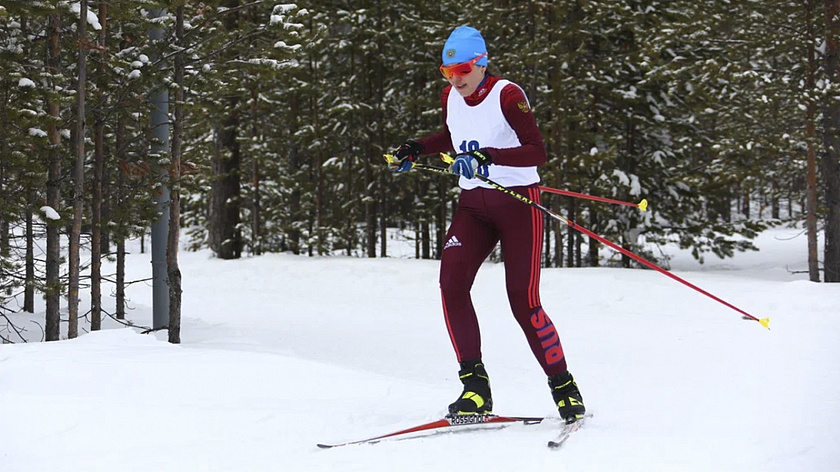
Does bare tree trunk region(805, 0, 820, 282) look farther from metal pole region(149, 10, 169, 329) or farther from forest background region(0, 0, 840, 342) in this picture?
metal pole region(149, 10, 169, 329)

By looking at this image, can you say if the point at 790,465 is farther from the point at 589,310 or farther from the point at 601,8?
the point at 601,8

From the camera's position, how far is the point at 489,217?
4.29 meters

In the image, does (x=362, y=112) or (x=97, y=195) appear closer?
(x=97, y=195)

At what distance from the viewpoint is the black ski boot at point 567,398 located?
4.06 m

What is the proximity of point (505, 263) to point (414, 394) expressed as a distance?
56.6 inches

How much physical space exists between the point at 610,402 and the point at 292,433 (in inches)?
90.6

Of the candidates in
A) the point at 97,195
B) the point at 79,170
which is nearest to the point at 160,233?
the point at 97,195

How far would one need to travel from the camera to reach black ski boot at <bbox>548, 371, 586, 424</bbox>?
13.3ft

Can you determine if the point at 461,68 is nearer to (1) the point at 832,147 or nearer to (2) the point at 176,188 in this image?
(2) the point at 176,188

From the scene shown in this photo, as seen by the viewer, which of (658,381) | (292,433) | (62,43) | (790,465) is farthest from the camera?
(62,43)

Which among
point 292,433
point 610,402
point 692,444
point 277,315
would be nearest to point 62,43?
point 277,315

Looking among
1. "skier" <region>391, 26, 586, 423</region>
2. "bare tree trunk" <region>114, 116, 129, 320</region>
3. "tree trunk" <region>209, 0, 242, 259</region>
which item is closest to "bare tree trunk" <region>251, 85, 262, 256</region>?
A: "tree trunk" <region>209, 0, 242, 259</region>

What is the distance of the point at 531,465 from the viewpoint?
3.43 metres

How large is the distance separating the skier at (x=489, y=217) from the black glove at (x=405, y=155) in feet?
1.03
